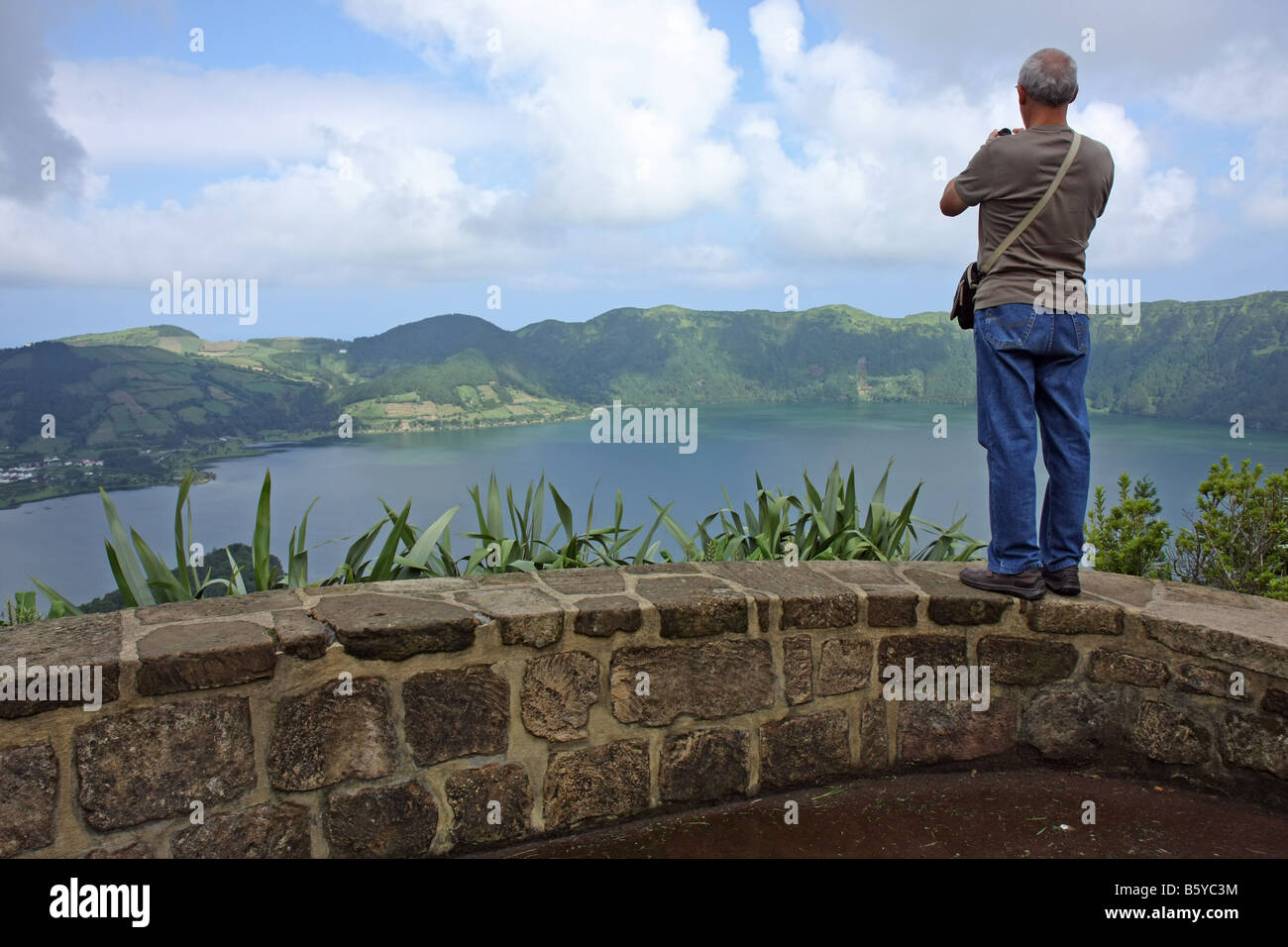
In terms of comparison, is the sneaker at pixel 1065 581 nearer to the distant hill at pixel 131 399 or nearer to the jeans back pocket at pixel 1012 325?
the jeans back pocket at pixel 1012 325

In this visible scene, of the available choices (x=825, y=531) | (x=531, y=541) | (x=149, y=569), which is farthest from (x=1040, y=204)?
(x=149, y=569)

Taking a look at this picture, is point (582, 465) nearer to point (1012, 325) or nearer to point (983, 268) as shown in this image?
point (983, 268)

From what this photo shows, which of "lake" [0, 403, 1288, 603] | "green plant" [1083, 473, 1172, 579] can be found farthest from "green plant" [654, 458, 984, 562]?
"lake" [0, 403, 1288, 603]

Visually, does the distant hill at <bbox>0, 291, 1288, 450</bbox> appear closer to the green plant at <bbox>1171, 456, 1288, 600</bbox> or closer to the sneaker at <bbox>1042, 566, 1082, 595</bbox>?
the green plant at <bbox>1171, 456, 1288, 600</bbox>

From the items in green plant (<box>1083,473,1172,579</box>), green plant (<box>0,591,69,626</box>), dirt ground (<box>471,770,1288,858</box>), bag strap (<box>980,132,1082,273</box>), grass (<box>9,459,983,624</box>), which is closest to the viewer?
dirt ground (<box>471,770,1288,858</box>)

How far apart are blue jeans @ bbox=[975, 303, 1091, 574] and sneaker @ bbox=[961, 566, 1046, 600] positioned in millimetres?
23

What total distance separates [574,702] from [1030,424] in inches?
60.3

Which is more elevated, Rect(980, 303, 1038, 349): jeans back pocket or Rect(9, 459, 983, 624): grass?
Rect(980, 303, 1038, 349): jeans back pocket

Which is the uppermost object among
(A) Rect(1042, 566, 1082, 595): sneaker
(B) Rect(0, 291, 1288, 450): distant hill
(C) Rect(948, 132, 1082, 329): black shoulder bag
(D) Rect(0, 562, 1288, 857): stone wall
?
(B) Rect(0, 291, 1288, 450): distant hill

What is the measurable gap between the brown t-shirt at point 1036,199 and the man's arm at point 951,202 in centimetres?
2

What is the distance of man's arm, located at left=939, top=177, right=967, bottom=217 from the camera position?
2.54 metres

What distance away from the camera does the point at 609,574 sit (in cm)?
257

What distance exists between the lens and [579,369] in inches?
1307

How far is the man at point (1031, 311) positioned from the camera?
245 centimetres
